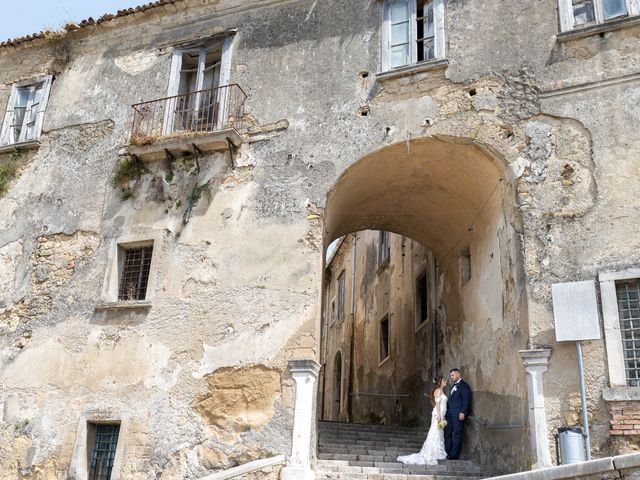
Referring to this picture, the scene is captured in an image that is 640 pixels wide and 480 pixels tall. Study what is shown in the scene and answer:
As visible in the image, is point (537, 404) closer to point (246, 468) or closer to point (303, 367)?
point (303, 367)

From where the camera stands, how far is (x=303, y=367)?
34.6ft

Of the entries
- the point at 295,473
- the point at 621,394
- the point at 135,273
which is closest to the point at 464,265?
the point at 621,394

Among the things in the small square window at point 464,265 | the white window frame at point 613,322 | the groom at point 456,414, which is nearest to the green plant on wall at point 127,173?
the small square window at point 464,265

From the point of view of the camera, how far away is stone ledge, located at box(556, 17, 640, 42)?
1068 centimetres

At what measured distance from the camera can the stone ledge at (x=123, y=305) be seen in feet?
39.2

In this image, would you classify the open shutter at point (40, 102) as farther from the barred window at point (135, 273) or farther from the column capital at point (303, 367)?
the column capital at point (303, 367)

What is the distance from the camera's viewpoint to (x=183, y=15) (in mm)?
14445

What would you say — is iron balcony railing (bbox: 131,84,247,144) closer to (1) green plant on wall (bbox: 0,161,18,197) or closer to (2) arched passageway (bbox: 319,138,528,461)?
(2) arched passageway (bbox: 319,138,528,461)

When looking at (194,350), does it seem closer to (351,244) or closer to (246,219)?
(246,219)

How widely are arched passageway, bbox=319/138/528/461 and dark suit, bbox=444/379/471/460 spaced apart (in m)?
0.21

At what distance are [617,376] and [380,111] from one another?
5.68m

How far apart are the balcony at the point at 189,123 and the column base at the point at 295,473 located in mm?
5701

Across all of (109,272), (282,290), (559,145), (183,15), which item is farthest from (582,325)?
(183,15)

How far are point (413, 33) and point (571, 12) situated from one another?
8.62ft
